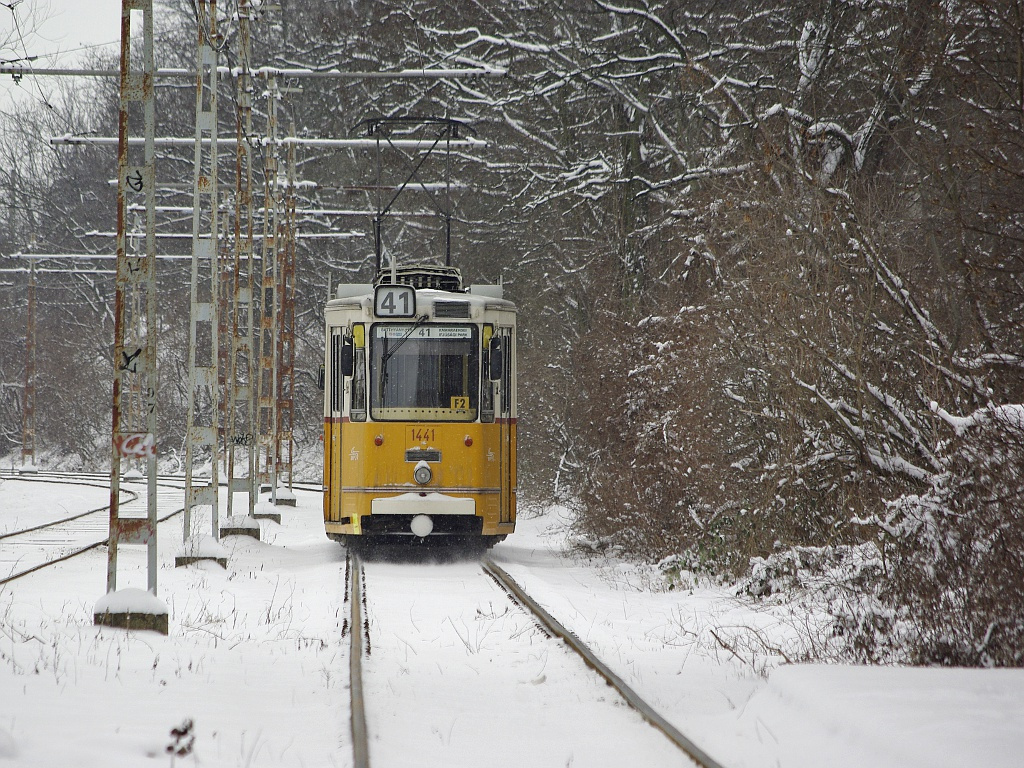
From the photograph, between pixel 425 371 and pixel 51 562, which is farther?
pixel 425 371

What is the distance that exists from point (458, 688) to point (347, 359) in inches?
281

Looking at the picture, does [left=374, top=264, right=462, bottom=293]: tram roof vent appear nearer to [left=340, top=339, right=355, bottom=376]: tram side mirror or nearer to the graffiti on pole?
[left=340, top=339, right=355, bottom=376]: tram side mirror

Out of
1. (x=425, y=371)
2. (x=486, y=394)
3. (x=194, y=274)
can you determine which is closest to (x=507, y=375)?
(x=486, y=394)

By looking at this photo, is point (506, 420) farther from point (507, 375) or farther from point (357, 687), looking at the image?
point (357, 687)

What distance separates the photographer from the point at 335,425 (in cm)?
1425

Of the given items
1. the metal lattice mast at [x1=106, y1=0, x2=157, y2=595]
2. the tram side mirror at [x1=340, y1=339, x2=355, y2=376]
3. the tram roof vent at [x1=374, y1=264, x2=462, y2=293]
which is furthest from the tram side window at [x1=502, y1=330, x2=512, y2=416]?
the metal lattice mast at [x1=106, y1=0, x2=157, y2=595]

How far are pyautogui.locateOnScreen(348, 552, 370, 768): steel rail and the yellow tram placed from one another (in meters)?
2.59

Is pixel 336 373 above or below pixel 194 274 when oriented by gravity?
below

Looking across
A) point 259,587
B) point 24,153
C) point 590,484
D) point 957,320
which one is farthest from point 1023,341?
point 24,153

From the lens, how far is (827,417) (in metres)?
9.90

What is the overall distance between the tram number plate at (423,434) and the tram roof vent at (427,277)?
2.17 m

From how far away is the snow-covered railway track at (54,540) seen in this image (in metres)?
13.4

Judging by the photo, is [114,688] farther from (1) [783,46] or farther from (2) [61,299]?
(2) [61,299]

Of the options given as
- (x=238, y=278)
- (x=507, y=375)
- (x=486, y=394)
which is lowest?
(x=486, y=394)
